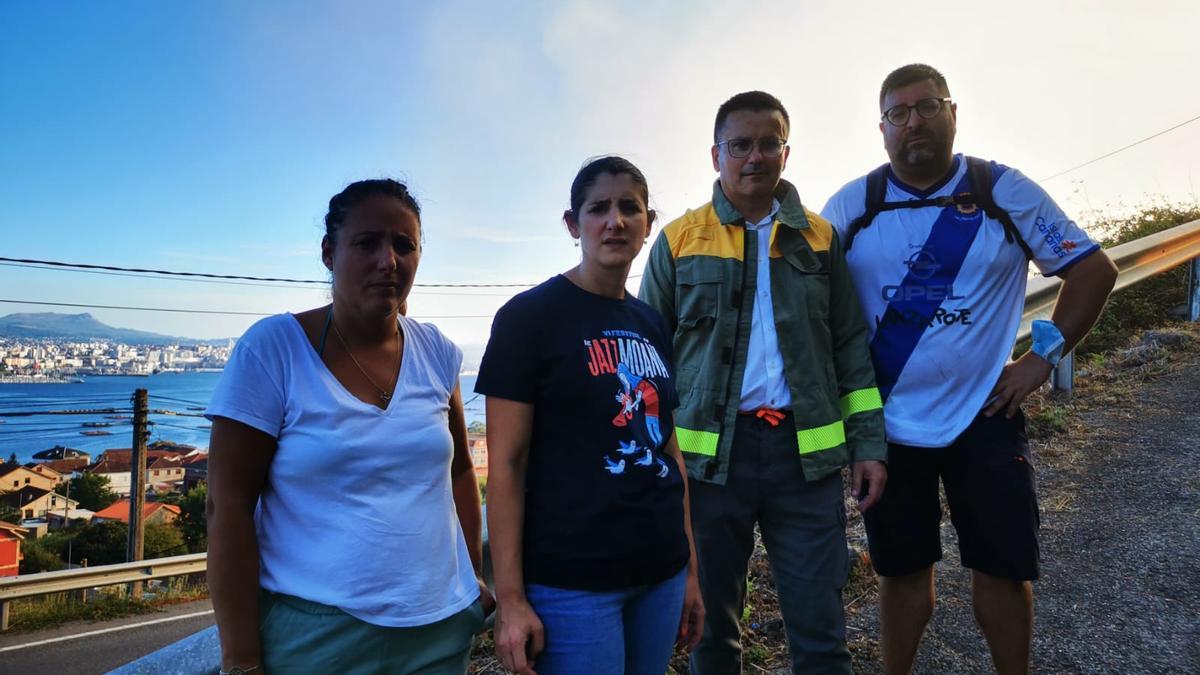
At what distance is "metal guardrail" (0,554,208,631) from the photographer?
1712cm

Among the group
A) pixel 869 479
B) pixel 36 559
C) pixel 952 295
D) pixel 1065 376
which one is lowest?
pixel 36 559

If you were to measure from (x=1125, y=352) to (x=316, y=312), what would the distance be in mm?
7290

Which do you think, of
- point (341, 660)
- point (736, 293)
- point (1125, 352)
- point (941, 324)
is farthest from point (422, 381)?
point (1125, 352)

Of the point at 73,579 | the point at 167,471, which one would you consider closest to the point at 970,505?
the point at 73,579

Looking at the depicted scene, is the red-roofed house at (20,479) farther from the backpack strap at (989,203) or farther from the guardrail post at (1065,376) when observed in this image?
the backpack strap at (989,203)

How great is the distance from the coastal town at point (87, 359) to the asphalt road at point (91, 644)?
11.3 m

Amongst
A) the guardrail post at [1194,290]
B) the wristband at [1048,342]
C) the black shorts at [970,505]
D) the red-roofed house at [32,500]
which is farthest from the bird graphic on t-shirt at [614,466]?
the red-roofed house at [32,500]

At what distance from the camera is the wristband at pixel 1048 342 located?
2.25 m

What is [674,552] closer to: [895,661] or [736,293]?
[736,293]

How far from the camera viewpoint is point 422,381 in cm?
172

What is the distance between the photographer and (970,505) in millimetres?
2242

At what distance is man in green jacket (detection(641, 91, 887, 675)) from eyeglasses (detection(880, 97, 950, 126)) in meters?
0.42

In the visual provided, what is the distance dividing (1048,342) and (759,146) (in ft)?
3.86

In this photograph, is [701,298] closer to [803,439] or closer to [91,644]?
[803,439]
